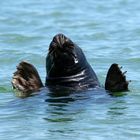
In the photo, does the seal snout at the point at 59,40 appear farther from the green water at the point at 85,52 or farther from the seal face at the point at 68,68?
the green water at the point at 85,52

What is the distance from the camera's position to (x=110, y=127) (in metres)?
9.44

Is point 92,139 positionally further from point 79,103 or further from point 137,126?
point 79,103

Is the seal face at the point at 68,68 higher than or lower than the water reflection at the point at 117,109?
higher

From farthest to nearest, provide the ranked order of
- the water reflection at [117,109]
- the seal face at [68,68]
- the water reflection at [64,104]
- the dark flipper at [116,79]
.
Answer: the seal face at [68,68]
the dark flipper at [116,79]
the water reflection at [117,109]
the water reflection at [64,104]

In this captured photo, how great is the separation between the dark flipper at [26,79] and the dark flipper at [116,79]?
38.5 inches

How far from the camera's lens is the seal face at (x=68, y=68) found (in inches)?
430

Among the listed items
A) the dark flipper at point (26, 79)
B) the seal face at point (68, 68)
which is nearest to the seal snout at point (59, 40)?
the seal face at point (68, 68)

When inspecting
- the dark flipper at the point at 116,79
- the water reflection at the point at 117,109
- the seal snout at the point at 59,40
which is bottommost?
the water reflection at the point at 117,109

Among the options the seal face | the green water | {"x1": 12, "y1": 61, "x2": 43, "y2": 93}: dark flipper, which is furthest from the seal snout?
the green water

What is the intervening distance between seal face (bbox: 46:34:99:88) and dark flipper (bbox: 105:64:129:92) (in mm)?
446

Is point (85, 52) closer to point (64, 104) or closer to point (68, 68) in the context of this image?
point (68, 68)

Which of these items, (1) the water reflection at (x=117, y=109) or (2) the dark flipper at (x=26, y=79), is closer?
(1) the water reflection at (x=117, y=109)

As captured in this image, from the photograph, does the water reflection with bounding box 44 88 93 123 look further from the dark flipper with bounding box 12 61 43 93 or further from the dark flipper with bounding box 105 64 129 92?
the dark flipper with bounding box 105 64 129 92

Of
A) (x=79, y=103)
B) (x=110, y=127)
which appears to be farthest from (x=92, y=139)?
(x=79, y=103)
